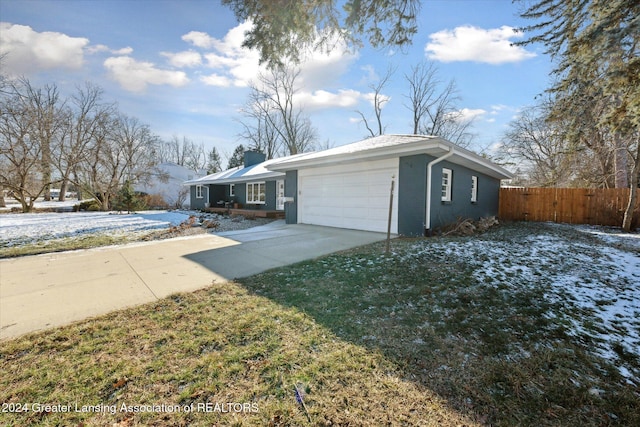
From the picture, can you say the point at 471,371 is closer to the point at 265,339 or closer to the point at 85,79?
the point at 265,339

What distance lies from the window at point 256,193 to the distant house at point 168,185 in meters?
13.3

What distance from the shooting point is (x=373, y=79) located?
22.7 meters

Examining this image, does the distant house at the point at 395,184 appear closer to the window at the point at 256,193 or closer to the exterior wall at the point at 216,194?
the window at the point at 256,193

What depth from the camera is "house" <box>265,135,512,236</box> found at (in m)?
7.08

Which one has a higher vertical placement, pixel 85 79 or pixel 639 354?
pixel 85 79

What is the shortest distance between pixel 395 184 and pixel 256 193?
34.8ft

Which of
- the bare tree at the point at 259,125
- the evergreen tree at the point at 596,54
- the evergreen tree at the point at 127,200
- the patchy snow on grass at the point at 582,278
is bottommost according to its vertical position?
the patchy snow on grass at the point at 582,278

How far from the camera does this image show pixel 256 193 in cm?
1606

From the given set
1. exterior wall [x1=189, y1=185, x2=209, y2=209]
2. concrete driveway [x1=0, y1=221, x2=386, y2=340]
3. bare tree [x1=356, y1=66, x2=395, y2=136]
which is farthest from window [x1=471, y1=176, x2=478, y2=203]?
exterior wall [x1=189, y1=185, x2=209, y2=209]

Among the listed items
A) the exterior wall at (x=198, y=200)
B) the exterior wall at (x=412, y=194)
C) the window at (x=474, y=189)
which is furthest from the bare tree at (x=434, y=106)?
the exterior wall at (x=412, y=194)

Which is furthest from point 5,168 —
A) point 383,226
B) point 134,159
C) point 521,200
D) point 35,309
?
point 521,200

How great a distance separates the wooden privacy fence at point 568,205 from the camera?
33.7 ft

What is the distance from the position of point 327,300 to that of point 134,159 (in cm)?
2907

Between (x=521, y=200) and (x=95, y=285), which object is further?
(x=521, y=200)
